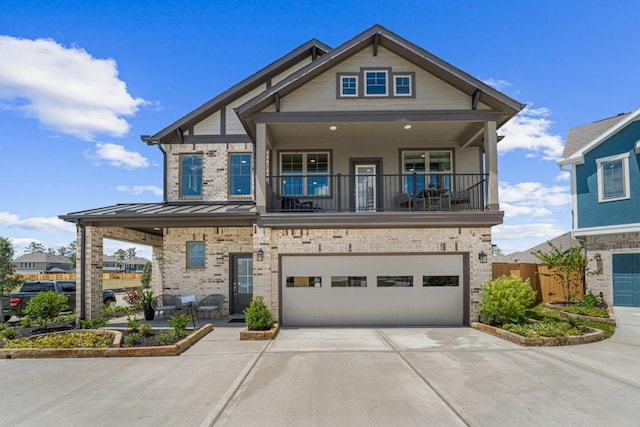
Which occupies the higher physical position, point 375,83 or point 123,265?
point 375,83

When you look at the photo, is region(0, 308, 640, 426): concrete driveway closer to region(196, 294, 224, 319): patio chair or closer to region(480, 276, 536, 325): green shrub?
region(480, 276, 536, 325): green shrub

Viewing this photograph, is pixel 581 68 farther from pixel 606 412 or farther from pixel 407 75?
pixel 606 412

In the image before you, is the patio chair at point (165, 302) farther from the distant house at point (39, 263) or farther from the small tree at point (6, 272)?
the distant house at point (39, 263)

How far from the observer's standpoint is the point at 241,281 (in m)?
13.2

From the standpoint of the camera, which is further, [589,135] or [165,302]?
[589,135]

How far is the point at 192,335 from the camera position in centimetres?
929

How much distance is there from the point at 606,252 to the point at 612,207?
1.75 m

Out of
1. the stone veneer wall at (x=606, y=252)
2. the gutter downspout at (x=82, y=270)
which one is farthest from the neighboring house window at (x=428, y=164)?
the gutter downspout at (x=82, y=270)

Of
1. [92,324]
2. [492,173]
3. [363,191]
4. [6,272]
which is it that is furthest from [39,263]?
[492,173]

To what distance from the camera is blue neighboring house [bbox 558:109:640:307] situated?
14383 mm

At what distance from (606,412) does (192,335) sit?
26.1ft

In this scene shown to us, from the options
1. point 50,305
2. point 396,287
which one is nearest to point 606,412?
point 396,287

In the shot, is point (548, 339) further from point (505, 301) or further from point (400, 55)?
point (400, 55)

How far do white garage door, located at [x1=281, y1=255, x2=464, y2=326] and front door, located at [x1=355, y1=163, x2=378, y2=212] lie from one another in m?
2.16
